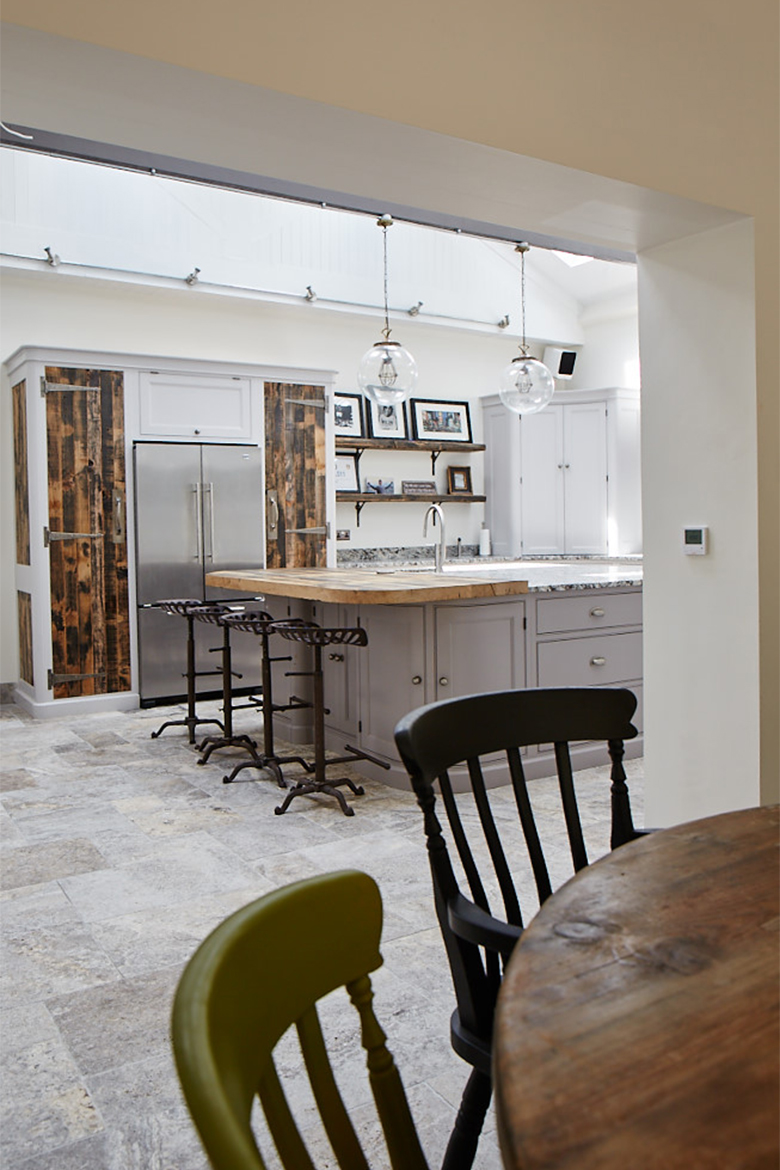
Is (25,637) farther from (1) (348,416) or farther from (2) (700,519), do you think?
(2) (700,519)

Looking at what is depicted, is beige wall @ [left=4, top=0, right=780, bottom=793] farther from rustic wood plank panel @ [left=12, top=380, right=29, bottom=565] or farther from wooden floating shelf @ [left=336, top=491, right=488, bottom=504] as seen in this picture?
wooden floating shelf @ [left=336, top=491, right=488, bottom=504]

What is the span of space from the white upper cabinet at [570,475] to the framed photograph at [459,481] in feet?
0.87

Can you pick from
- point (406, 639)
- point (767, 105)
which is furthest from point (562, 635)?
point (767, 105)

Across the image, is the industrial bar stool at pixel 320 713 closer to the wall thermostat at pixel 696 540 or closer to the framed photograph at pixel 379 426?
Result: the wall thermostat at pixel 696 540

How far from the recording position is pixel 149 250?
6.62 metres

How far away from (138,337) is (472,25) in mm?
4998

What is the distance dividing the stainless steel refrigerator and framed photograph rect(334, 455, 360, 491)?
1.11 m

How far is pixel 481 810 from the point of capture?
153 cm

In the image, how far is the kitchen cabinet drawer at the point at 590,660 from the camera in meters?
4.52

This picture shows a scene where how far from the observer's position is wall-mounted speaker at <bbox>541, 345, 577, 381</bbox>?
8789 mm

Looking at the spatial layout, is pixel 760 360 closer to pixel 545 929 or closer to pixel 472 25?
pixel 472 25

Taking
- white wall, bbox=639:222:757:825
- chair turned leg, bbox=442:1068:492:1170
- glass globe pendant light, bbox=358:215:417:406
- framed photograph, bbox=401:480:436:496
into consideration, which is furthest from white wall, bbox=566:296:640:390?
chair turned leg, bbox=442:1068:492:1170

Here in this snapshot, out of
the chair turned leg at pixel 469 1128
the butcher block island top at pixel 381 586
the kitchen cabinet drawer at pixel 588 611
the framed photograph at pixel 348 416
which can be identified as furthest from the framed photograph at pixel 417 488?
the chair turned leg at pixel 469 1128

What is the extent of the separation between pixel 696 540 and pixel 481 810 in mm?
1831
